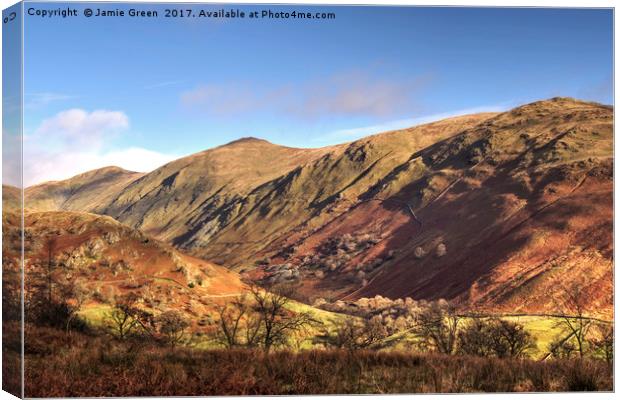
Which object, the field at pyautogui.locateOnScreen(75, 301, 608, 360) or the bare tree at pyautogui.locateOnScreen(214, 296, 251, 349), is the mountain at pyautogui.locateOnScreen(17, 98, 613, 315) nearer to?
the field at pyautogui.locateOnScreen(75, 301, 608, 360)

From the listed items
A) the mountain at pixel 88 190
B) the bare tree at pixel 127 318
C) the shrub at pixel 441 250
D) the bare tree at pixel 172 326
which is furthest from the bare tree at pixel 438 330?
the mountain at pixel 88 190

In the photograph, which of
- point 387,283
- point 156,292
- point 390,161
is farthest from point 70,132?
point 390,161

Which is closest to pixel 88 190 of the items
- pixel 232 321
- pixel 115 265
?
pixel 115 265

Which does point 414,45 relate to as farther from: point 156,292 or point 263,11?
point 156,292

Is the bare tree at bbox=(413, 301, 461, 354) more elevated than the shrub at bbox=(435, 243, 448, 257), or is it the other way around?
the shrub at bbox=(435, 243, 448, 257)

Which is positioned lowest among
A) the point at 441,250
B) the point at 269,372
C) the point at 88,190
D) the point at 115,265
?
the point at 269,372

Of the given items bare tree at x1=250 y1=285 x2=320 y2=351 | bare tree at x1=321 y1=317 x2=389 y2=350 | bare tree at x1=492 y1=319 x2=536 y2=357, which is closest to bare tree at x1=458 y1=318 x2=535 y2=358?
bare tree at x1=492 y1=319 x2=536 y2=357

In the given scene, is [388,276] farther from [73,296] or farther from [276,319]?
[73,296]
